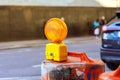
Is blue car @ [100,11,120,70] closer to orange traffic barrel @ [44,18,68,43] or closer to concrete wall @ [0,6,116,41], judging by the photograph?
orange traffic barrel @ [44,18,68,43]

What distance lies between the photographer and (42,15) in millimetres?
27266

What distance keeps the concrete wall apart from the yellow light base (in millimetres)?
21433

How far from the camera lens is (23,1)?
28.8 metres

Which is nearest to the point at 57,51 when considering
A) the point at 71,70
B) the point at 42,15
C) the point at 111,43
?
the point at 71,70

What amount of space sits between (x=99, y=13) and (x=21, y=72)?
21.4 m

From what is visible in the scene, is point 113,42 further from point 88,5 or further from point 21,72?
point 88,5

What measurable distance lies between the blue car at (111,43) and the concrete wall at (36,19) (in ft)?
61.3

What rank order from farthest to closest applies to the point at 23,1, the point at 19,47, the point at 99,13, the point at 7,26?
the point at 99,13 < the point at 23,1 < the point at 7,26 < the point at 19,47

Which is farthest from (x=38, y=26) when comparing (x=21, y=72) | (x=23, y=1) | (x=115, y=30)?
(x=115, y=30)

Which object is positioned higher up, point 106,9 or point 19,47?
point 106,9

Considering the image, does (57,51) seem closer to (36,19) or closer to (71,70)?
(71,70)

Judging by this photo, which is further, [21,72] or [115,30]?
[21,72]

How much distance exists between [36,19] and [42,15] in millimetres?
523

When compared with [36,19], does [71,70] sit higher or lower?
lower
